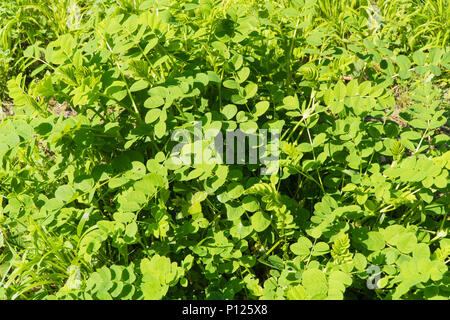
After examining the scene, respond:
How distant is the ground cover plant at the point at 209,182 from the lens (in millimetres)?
1605

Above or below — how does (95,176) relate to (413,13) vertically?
below

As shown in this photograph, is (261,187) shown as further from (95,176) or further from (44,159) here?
(44,159)

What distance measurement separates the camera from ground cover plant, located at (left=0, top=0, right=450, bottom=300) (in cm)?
161

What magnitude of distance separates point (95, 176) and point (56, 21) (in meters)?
1.87
